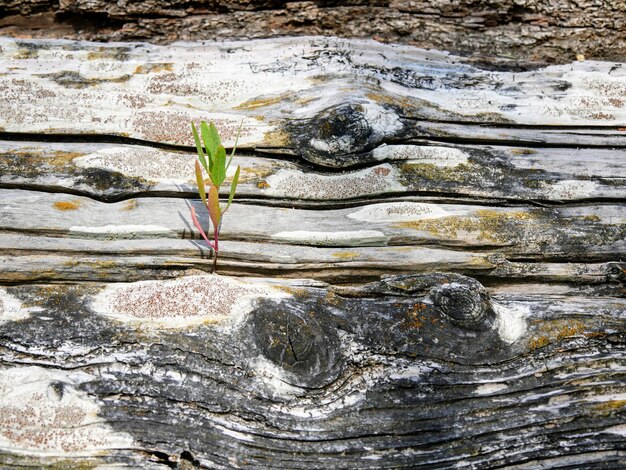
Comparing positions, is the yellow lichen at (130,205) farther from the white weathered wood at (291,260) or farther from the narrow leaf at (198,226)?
the narrow leaf at (198,226)

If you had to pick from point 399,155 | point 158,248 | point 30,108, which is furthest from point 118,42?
point 399,155

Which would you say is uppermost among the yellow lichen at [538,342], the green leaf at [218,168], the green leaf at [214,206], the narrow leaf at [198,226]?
the green leaf at [218,168]

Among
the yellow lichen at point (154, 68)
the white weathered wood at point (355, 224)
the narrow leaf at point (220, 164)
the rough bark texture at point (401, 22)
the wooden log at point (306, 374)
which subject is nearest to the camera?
the wooden log at point (306, 374)

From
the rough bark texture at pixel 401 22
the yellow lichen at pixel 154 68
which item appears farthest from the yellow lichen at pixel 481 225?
the yellow lichen at pixel 154 68

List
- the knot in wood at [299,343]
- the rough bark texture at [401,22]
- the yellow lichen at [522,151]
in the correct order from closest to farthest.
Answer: the knot in wood at [299,343] < the yellow lichen at [522,151] < the rough bark texture at [401,22]

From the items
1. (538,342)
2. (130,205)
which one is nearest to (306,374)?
(538,342)

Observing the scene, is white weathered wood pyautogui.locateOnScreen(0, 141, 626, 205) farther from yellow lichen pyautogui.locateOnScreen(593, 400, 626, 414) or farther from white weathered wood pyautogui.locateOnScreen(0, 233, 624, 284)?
yellow lichen pyautogui.locateOnScreen(593, 400, 626, 414)

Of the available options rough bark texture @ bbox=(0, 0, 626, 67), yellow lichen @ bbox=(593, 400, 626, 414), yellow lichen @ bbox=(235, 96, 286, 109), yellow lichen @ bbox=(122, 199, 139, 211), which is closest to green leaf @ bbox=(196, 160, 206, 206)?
yellow lichen @ bbox=(122, 199, 139, 211)
